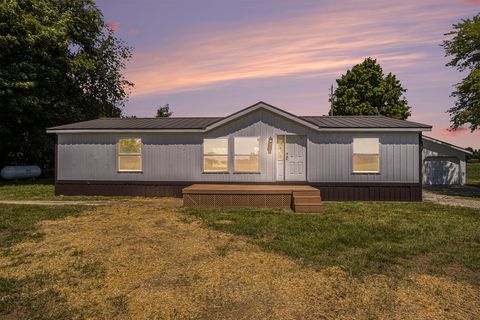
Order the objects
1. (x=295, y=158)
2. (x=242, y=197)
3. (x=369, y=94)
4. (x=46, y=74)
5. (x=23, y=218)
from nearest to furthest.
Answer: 1. (x=23, y=218)
2. (x=242, y=197)
3. (x=295, y=158)
4. (x=46, y=74)
5. (x=369, y=94)

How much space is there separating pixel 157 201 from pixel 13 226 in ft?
20.1

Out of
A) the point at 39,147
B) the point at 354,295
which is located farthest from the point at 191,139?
the point at 39,147

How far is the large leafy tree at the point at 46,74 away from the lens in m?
22.4

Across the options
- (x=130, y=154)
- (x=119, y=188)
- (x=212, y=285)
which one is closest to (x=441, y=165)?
(x=130, y=154)

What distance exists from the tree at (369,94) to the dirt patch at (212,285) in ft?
125

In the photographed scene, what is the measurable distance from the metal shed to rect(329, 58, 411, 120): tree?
51.7ft

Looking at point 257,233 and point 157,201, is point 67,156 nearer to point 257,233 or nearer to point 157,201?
point 157,201

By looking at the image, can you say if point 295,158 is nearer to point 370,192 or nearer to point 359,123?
point 359,123

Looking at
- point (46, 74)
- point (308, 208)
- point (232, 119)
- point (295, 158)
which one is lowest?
point (308, 208)

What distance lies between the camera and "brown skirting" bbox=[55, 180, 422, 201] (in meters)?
15.7

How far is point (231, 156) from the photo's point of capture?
16.2 metres

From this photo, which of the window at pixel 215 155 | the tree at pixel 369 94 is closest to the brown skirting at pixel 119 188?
the window at pixel 215 155

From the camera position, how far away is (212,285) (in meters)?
5.49

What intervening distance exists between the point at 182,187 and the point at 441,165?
21.9 metres
